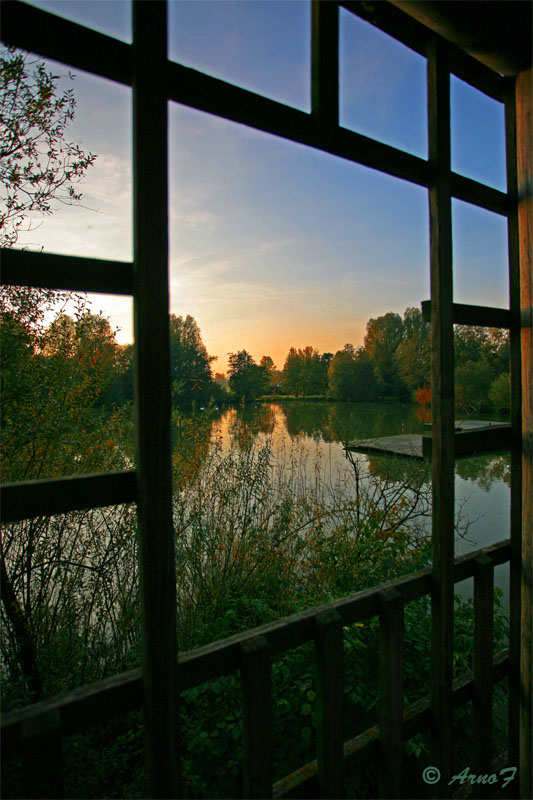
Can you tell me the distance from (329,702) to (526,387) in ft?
3.83

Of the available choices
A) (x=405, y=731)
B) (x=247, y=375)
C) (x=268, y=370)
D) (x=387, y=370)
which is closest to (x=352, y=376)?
(x=387, y=370)

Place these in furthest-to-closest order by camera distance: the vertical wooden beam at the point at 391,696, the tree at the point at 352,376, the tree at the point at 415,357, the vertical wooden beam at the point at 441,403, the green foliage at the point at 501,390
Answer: the tree at the point at 352,376
the tree at the point at 415,357
the green foliage at the point at 501,390
the vertical wooden beam at the point at 441,403
the vertical wooden beam at the point at 391,696

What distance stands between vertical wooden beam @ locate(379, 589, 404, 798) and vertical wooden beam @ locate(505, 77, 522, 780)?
0.58 m

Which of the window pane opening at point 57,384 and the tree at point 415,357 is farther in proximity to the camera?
the tree at point 415,357

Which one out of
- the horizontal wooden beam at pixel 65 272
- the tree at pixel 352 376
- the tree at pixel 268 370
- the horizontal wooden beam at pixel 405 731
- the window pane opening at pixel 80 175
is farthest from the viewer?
the tree at pixel 352 376

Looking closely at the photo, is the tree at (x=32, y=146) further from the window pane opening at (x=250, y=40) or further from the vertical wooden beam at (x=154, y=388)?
the vertical wooden beam at (x=154, y=388)

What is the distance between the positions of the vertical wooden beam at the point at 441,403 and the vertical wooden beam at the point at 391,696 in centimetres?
17

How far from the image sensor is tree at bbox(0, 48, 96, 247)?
1964mm

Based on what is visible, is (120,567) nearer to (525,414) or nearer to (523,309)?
(525,414)

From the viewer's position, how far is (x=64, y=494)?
736 mm

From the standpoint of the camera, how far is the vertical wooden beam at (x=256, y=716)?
944mm

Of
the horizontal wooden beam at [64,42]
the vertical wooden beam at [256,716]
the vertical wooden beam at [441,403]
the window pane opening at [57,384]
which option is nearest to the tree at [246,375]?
the window pane opening at [57,384]

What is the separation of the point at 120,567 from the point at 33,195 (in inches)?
82.2

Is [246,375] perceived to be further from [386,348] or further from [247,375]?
[386,348]
